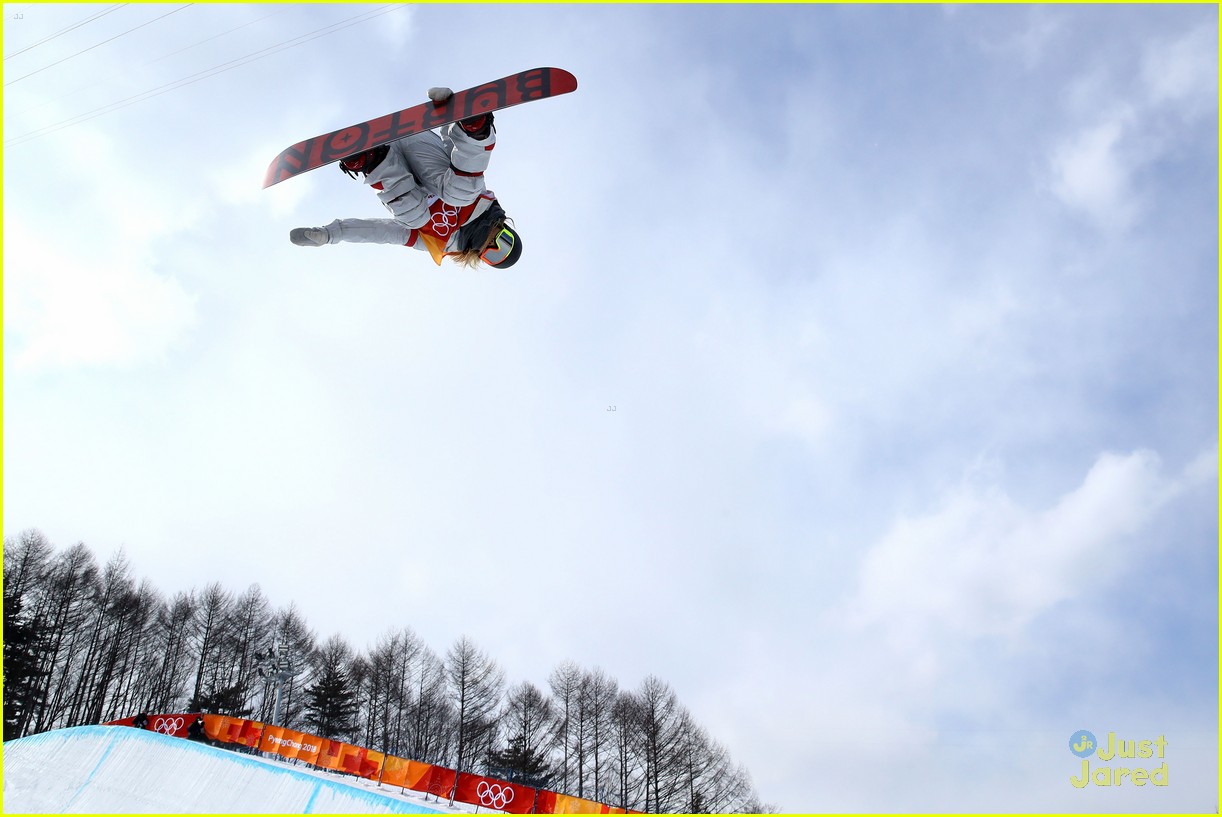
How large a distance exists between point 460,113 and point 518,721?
35136mm

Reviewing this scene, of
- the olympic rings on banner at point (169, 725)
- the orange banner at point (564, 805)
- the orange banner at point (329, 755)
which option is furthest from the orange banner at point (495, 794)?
the olympic rings on banner at point (169, 725)

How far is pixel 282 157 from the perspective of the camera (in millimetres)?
6062

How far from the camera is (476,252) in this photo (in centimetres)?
684

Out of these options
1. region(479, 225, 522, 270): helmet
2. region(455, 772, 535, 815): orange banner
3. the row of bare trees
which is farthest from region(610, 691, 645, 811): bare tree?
region(479, 225, 522, 270): helmet

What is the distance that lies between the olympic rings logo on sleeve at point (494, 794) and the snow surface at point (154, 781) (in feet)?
2.87

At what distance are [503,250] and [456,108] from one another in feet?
5.55

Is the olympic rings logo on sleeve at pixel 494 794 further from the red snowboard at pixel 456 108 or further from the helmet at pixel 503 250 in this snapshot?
the red snowboard at pixel 456 108

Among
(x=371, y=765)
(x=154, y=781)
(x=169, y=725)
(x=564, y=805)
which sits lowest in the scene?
(x=564, y=805)

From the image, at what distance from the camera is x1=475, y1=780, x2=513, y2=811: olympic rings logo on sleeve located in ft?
58.8

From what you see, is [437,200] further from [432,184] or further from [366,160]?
[366,160]

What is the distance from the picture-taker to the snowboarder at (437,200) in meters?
5.82

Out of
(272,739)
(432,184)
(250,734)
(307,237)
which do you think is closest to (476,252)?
(432,184)

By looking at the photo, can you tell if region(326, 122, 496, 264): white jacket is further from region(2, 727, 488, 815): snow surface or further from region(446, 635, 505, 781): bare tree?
region(446, 635, 505, 781): bare tree

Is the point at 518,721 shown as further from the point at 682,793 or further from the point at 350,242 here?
the point at 350,242
